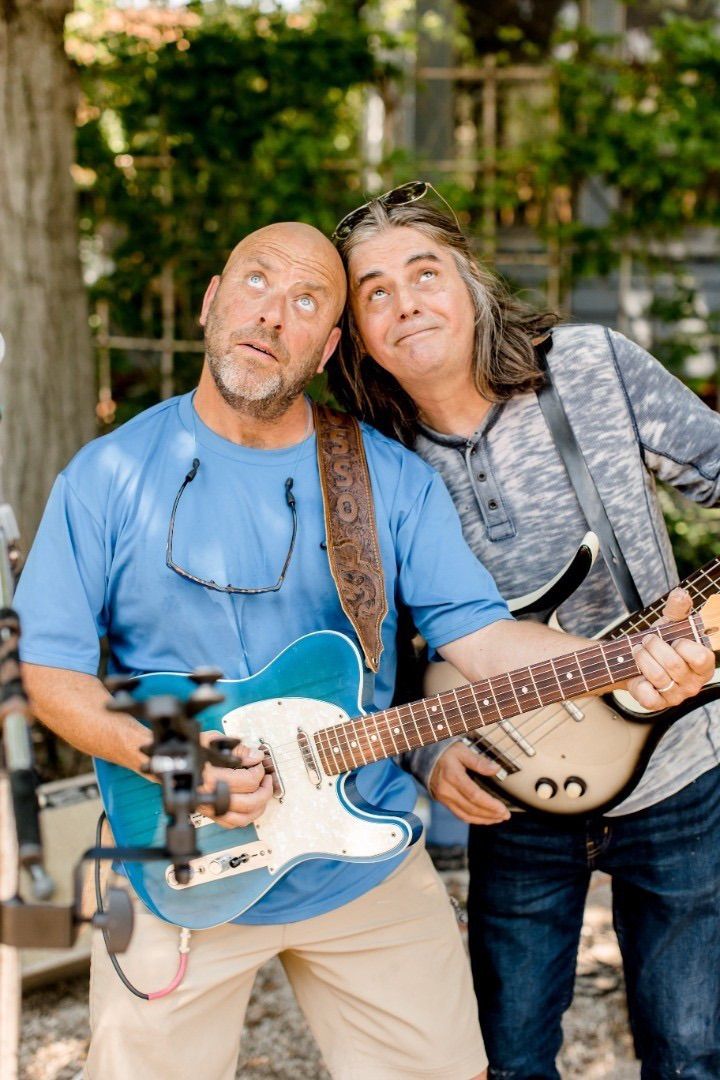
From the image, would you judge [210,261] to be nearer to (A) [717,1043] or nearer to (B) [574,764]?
(B) [574,764]

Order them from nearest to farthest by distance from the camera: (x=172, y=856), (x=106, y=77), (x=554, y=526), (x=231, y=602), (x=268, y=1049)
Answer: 1. (x=172, y=856)
2. (x=231, y=602)
3. (x=554, y=526)
4. (x=268, y=1049)
5. (x=106, y=77)

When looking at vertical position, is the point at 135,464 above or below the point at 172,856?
above

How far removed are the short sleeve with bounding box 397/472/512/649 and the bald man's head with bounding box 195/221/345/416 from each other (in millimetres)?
380

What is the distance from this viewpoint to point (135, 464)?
2305mm

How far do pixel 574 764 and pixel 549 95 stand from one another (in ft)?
16.6

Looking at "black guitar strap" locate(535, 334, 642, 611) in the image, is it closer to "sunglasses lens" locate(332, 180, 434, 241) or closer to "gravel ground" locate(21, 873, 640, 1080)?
"sunglasses lens" locate(332, 180, 434, 241)

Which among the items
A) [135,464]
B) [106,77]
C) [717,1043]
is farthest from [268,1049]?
[106,77]

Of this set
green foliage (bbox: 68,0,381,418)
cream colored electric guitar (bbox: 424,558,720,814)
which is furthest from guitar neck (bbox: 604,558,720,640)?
green foliage (bbox: 68,0,381,418)

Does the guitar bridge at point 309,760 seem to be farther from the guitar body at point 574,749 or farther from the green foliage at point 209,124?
the green foliage at point 209,124

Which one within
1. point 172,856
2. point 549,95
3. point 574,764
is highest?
point 549,95

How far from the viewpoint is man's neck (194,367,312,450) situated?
7.78ft

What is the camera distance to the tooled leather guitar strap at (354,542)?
230 centimetres

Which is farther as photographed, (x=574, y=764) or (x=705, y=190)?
(x=705, y=190)

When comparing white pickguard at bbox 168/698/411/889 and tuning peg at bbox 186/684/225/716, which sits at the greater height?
tuning peg at bbox 186/684/225/716
